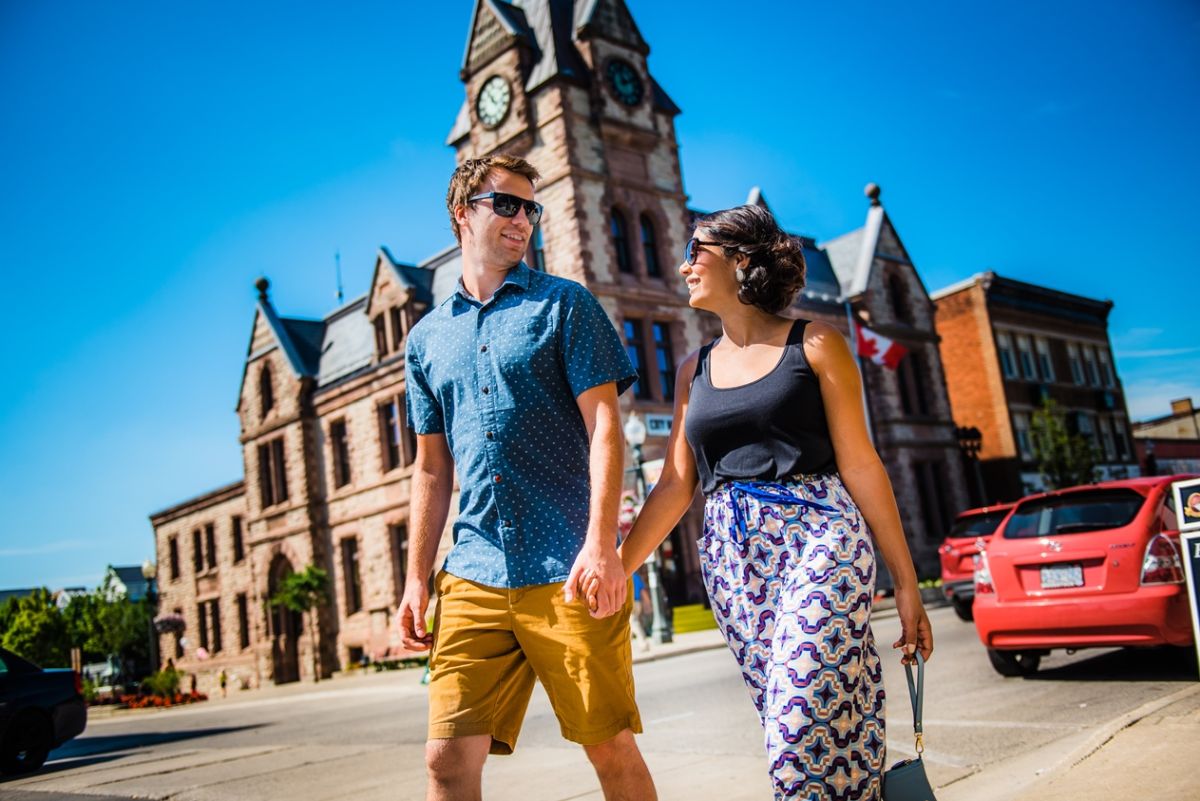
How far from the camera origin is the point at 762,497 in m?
2.99

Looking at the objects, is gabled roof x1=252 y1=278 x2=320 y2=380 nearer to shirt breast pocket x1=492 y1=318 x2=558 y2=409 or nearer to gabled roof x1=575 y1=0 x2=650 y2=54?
gabled roof x1=575 y1=0 x2=650 y2=54

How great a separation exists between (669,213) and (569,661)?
2586cm

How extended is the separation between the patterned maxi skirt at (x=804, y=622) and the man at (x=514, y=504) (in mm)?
378

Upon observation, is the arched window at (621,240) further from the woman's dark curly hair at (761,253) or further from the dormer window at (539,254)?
the woman's dark curly hair at (761,253)

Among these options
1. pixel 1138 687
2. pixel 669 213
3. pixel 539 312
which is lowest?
pixel 1138 687

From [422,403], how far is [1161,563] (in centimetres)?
612

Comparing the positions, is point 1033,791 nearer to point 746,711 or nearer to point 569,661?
point 569,661

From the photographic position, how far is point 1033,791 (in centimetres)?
396

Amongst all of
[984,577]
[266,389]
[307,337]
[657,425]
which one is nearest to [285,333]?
[307,337]

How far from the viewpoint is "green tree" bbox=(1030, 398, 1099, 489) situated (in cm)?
3631

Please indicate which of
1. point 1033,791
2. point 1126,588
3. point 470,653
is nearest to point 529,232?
point 470,653

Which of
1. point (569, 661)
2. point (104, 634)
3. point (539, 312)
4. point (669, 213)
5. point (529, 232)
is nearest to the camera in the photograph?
point (569, 661)

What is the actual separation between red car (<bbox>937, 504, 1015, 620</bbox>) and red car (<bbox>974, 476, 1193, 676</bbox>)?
6703 mm

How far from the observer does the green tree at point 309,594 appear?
99.9ft
